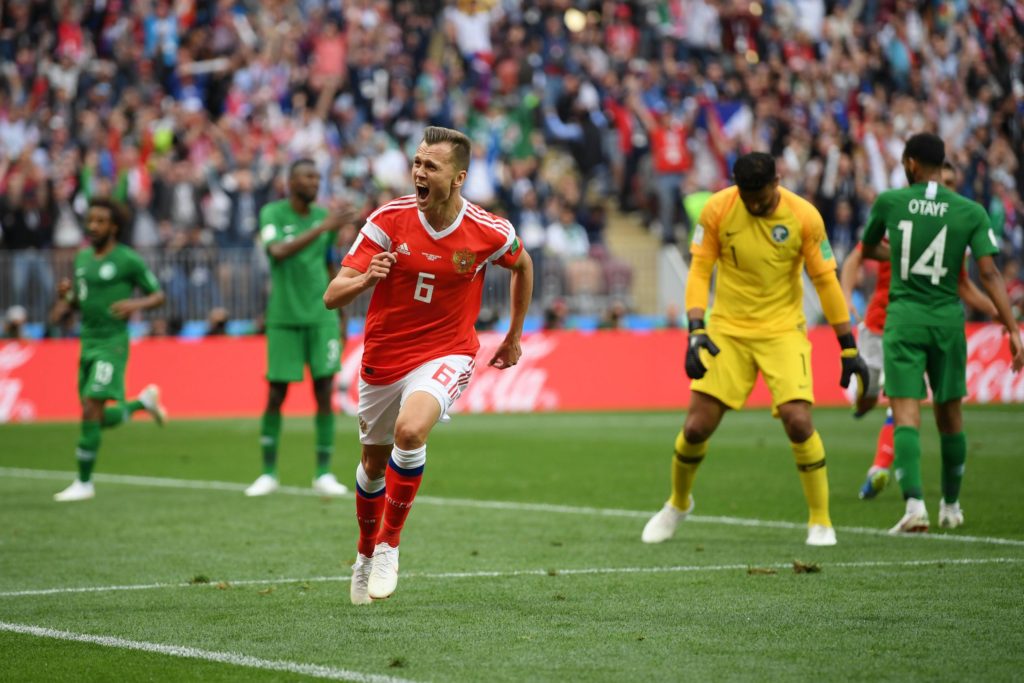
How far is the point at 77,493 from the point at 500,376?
35.5 ft

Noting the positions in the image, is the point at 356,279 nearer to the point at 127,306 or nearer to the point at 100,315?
the point at 127,306

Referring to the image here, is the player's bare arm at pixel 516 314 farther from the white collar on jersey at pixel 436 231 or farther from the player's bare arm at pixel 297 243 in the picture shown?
the player's bare arm at pixel 297 243

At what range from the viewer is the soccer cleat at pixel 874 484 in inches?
469

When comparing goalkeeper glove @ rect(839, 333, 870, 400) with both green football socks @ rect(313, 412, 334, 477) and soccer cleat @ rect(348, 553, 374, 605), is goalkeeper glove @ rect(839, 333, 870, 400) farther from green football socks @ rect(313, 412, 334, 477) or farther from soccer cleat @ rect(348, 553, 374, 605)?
green football socks @ rect(313, 412, 334, 477)

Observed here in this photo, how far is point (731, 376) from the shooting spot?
958 centimetres

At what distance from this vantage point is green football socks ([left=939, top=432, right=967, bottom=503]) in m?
10.1

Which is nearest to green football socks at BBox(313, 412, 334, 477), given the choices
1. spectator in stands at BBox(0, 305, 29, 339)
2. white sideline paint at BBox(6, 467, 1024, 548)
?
white sideline paint at BBox(6, 467, 1024, 548)

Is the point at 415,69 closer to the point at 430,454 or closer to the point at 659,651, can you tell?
the point at 430,454

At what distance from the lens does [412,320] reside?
7.61m

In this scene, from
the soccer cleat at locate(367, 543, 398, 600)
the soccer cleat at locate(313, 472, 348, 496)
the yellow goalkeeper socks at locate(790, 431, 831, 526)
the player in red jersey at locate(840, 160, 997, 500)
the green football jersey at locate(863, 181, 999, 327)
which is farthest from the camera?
the soccer cleat at locate(313, 472, 348, 496)

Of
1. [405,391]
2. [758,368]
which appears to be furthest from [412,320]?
[758,368]

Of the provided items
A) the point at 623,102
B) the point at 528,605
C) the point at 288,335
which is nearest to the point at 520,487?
the point at 288,335

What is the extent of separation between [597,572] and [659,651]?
2.33 meters

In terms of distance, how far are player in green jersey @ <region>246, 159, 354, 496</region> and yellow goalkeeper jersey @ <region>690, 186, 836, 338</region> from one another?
14.9 ft
